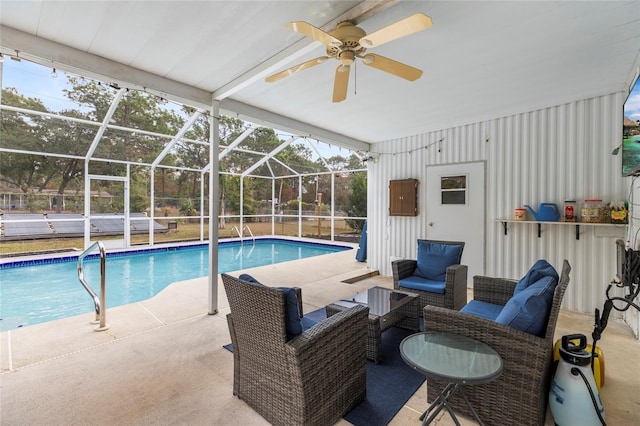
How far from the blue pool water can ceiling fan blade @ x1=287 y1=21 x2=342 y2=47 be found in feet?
14.7

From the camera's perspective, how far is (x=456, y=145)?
4.83 metres

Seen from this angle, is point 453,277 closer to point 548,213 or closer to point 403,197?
point 548,213

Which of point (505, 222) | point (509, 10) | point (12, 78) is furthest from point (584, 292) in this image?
point (12, 78)

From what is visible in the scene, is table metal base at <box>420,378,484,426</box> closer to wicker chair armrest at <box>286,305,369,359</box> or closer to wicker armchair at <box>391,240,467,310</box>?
wicker chair armrest at <box>286,305,369,359</box>

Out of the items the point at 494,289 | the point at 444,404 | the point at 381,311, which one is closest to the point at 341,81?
the point at 381,311

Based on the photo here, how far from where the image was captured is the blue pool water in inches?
169

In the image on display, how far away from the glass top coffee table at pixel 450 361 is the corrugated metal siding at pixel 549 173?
3.03m

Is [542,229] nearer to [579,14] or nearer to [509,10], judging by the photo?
[579,14]

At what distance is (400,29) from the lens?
69.9 inches

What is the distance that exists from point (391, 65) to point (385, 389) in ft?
7.78

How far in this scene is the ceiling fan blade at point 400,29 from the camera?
1.65 metres

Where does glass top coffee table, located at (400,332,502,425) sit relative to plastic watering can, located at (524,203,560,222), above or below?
below

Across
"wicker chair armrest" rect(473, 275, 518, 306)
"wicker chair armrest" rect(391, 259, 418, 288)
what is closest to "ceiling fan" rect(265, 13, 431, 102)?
"wicker chair armrest" rect(473, 275, 518, 306)

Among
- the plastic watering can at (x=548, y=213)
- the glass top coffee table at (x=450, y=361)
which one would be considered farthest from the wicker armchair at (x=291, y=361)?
the plastic watering can at (x=548, y=213)
